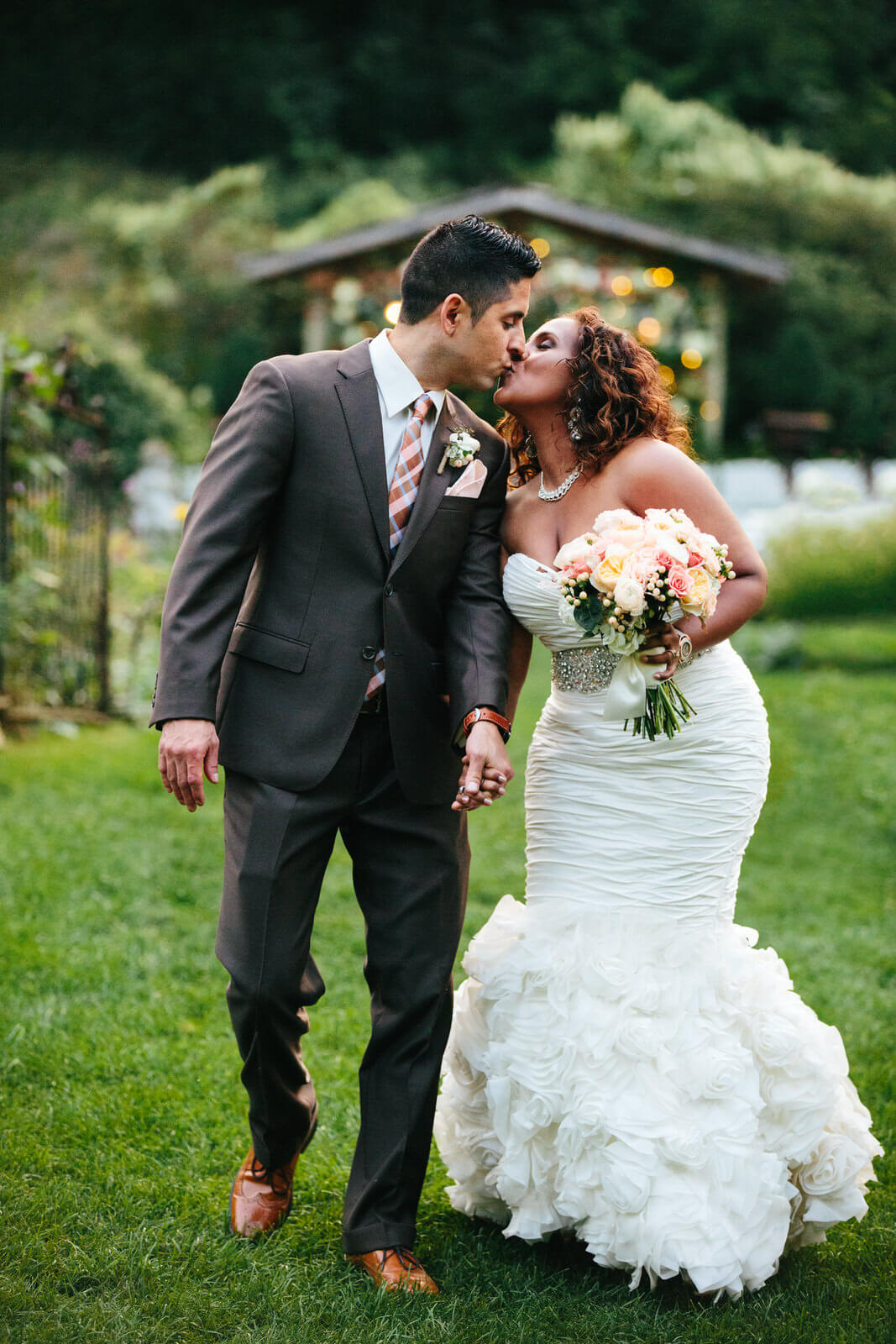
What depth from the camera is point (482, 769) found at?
281 cm

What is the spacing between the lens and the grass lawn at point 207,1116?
2727 millimetres

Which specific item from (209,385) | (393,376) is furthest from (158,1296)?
(209,385)

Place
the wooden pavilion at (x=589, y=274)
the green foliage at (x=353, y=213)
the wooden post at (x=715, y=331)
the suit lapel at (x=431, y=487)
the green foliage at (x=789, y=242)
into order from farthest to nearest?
the green foliage at (x=353, y=213) → the green foliage at (x=789, y=242) → the wooden post at (x=715, y=331) → the wooden pavilion at (x=589, y=274) → the suit lapel at (x=431, y=487)

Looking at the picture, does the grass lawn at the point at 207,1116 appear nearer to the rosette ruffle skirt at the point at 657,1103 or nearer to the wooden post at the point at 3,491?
the rosette ruffle skirt at the point at 657,1103

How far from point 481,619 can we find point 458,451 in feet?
1.28

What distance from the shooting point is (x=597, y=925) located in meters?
3.02

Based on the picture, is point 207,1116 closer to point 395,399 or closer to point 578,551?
point 578,551

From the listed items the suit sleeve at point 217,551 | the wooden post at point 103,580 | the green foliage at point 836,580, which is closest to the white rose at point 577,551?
the suit sleeve at point 217,551

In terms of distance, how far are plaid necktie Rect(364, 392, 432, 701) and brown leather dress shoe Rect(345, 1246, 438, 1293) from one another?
4.07 ft

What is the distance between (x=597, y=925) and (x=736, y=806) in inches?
18.5

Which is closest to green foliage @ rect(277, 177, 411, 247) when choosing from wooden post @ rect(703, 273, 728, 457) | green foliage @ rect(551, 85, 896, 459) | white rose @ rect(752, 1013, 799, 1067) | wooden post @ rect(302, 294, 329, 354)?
green foliage @ rect(551, 85, 896, 459)

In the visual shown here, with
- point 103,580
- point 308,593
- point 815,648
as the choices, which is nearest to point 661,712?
point 308,593

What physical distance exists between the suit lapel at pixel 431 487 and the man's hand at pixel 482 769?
1.36ft

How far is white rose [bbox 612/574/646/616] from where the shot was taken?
270 centimetres
